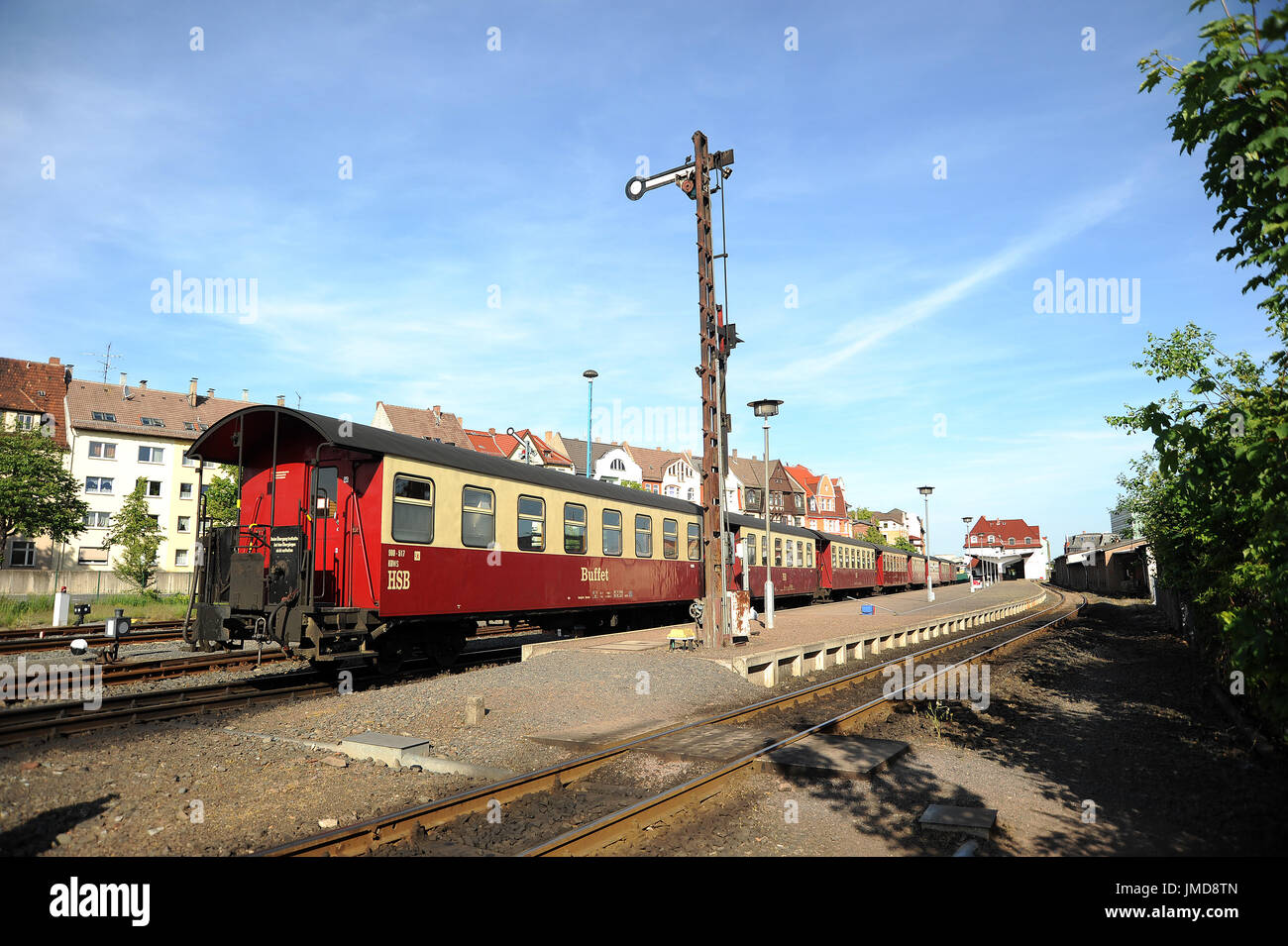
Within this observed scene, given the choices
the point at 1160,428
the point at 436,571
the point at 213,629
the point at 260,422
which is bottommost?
the point at 213,629

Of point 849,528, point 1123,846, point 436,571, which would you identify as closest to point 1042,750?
point 1123,846

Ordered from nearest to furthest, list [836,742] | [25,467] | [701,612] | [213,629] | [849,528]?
[836,742] < [213,629] < [701,612] < [25,467] < [849,528]

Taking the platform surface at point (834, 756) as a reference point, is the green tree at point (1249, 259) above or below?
above

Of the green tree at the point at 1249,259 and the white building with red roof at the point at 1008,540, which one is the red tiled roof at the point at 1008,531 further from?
the green tree at the point at 1249,259

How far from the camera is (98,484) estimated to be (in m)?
48.6

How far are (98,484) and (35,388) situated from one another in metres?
9.92

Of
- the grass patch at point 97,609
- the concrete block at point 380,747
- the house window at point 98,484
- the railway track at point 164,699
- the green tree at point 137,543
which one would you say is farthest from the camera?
the house window at point 98,484

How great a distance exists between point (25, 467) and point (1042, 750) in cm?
4654

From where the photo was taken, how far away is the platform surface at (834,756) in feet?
24.0

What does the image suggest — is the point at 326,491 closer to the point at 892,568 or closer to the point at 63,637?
the point at 63,637

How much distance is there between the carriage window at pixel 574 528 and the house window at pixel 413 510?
3.97 meters

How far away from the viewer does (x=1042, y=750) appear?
338 inches

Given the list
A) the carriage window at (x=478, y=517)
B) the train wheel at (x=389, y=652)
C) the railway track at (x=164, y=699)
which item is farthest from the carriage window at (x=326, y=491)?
the railway track at (x=164, y=699)
